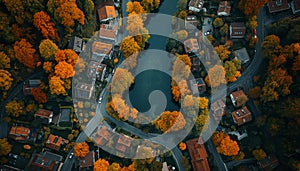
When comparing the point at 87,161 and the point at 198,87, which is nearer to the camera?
the point at 87,161

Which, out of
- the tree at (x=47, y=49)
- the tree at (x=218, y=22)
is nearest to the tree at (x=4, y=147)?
the tree at (x=47, y=49)

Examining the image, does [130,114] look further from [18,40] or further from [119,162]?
[18,40]

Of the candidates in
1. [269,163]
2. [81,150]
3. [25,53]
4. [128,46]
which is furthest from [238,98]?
[25,53]

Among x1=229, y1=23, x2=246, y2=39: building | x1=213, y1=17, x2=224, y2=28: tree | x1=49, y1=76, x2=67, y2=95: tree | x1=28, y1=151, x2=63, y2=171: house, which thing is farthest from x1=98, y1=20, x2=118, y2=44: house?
x1=28, y1=151, x2=63, y2=171: house

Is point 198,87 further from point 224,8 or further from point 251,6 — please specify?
point 251,6

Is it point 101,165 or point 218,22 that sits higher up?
point 218,22

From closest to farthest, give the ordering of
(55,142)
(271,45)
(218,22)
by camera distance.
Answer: (271,45)
(55,142)
(218,22)

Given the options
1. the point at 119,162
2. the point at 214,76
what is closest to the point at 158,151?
the point at 119,162
